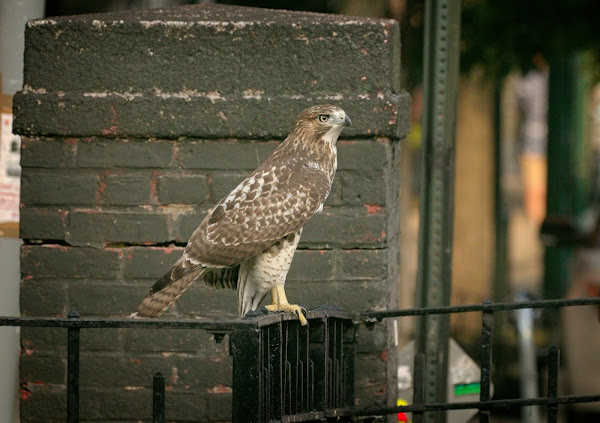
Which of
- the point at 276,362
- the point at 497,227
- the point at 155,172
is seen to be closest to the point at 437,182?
the point at 155,172

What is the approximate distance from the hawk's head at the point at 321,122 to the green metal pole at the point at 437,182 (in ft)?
4.15

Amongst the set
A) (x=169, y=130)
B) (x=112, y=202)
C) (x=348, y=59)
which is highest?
(x=348, y=59)

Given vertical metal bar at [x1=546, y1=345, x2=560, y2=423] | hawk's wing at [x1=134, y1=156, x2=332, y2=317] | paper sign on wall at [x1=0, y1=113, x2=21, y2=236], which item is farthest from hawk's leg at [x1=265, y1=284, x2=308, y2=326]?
paper sign on wall at [x1=0, y1=113, x2=21, y2=236]

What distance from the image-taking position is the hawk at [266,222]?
146 inches

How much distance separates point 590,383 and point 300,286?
554 cm

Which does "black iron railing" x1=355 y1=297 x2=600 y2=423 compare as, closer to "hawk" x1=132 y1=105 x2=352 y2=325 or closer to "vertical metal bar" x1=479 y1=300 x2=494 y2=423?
"vertical metal bar" x1=479 y1=300 x2=494 y2=423

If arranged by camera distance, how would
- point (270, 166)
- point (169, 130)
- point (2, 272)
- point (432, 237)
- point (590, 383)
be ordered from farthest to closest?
1. point (590, 383)
2. point (432, 237)
3. point (2, 272)
4. point (169, 130)
5. point (270, 166)

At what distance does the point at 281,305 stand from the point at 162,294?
0.41 meters

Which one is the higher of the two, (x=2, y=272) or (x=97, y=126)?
(x=97, y=126)

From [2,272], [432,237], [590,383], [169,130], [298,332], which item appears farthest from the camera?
[590,383]

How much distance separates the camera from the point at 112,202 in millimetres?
4336

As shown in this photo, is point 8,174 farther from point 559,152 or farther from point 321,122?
point 559,152

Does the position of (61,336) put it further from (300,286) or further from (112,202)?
(300,286)

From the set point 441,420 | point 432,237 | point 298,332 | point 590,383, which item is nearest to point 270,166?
point 298,332
